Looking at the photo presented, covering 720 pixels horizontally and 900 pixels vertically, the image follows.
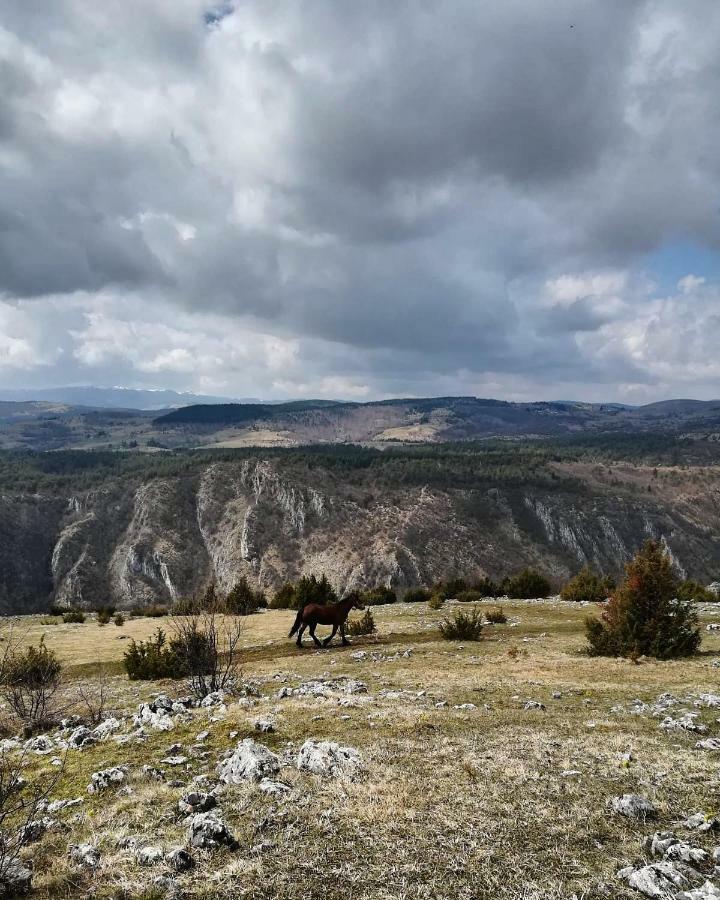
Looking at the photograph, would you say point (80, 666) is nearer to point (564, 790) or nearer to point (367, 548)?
point (564, 790)

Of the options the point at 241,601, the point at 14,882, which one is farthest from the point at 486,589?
the point at 14,882

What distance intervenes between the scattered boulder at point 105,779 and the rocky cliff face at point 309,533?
98.0 metres

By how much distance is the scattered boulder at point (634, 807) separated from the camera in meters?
7.39

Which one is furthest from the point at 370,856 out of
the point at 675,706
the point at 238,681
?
the point at 238,681

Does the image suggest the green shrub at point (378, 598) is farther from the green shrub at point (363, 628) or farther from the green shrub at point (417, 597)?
the green shrub at point (363, 628)

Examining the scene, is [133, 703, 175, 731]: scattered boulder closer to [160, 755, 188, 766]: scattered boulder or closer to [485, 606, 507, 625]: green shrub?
[160, 755, 188, 766]: scattered boulder

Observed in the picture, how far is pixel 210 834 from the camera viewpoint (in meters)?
6.93

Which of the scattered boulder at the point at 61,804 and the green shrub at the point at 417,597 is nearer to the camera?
the scattered boulder at the point at 61,804

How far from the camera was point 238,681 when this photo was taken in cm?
1659

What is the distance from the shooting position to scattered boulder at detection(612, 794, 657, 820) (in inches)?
291

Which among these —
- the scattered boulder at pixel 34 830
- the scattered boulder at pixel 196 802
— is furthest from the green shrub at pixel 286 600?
the scattered boulder at pixel 34 830

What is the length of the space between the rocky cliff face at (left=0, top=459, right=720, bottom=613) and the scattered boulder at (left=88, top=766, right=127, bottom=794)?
97987 mm

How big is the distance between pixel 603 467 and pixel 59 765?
609 ft

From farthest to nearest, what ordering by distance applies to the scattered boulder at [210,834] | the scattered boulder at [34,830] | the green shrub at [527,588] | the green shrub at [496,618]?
the green shrub at [527,588] < the green shrub at [496,618] < the scattered boulder at [34,830] < the scattered boulder at [210,834]
